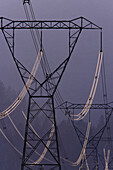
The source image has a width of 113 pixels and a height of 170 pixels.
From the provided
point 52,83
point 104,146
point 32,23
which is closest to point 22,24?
point 32,23

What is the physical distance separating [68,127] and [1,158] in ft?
103

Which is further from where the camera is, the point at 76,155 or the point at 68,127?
the point at 68,127

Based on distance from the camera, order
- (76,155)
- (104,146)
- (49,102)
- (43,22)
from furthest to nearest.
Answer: (104,146), (76,155), (49,102), (43,22)

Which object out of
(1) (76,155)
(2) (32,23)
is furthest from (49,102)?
(1) (76,155)

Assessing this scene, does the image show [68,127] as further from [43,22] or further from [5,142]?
[43,22]

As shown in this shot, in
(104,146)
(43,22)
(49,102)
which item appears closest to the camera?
(43,22)

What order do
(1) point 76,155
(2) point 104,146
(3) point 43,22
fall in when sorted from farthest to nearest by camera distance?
(2) point 104,146, (1) point 76,155, (3) point 43,22

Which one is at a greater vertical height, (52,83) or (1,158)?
(52,83)

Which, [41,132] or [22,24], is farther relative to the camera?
[41,132]

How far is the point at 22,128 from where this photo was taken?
193m

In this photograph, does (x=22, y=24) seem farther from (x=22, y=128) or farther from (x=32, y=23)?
(x=22, y=128)

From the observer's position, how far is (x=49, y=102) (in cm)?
3262

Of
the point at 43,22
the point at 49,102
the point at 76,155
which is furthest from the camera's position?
the point at 76,155

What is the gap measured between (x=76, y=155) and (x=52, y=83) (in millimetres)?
147459
